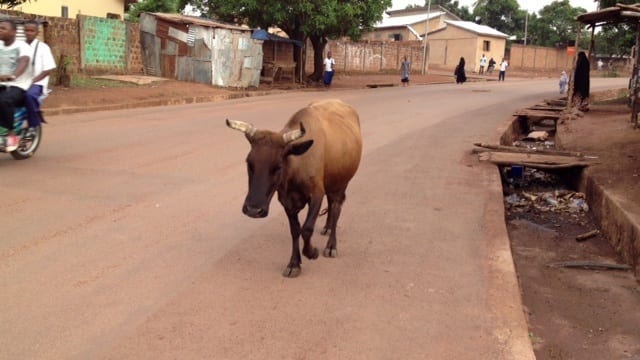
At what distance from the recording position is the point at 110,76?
2277 cm

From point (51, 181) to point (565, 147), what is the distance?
375 inches

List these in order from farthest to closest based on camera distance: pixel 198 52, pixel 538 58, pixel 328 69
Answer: pixel 538 58 → pixel 328 69 → pixel 198 52

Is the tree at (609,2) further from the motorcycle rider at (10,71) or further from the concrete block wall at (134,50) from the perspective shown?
the motorcycle rider at (10,71)

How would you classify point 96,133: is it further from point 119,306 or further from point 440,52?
point 440,52

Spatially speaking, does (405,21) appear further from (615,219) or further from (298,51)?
(615,219)

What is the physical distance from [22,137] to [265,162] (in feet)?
19.4

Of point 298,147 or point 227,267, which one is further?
point 227,267

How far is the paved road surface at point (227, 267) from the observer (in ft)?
12.5

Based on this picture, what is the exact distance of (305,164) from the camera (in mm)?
4699

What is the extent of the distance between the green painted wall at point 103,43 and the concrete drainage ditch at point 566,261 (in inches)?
664

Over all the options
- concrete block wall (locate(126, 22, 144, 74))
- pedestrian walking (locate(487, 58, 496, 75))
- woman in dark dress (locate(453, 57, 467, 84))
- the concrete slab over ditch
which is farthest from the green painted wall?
pedestrian walking (locate(487, 58, 496, 75))

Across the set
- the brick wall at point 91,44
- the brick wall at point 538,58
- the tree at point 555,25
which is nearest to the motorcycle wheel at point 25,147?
the brick wall at point 91,44

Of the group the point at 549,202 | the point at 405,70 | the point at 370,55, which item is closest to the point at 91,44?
the point at 405,70

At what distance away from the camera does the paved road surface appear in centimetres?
381
